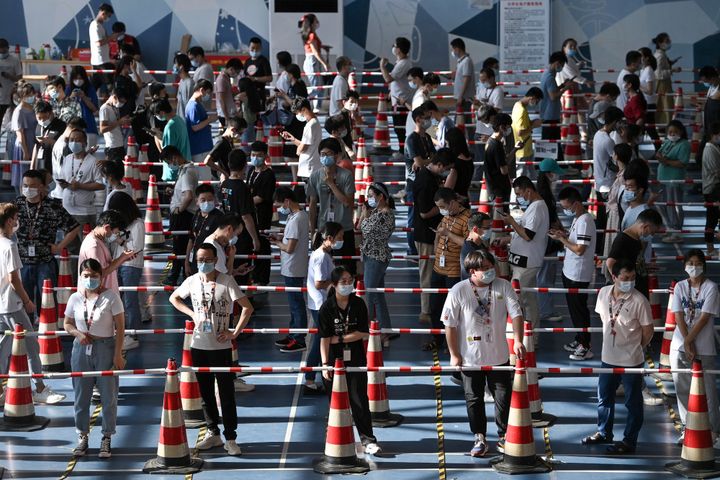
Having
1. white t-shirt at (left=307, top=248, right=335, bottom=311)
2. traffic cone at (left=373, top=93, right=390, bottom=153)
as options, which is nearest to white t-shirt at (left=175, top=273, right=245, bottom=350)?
white t-shirt at (left=307, top=248, right=335, bottom=311)

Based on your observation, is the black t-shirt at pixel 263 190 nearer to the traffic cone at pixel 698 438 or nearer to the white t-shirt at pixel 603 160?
the white t-shirt at pixel 603 160

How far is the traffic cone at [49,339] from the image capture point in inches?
529

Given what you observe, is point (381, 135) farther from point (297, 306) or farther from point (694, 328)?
point (694, 328)

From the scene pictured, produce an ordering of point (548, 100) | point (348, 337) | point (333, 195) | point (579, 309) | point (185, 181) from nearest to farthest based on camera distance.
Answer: point (348, 337) → point (579, 309) → point (333, 195) → point (185, 181) → point (548, 100)

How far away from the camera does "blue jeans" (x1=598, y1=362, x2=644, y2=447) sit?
11.6 metres

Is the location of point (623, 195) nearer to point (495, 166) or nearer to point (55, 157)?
point (495, 166)

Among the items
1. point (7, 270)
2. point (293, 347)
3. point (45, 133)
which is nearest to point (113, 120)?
point (45, 133)

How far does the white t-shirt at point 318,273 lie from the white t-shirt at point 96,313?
7.17 ft

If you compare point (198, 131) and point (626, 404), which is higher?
point (198, 131)

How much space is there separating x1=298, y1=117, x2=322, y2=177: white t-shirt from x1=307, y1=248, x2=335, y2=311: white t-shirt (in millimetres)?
5130

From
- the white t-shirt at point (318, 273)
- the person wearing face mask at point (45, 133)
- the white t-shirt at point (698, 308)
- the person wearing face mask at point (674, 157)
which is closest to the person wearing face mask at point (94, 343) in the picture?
the white t-shirt at point (318, 273)

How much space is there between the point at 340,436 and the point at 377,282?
343 cm

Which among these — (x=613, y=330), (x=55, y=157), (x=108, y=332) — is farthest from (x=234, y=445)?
(x=55, y=157)

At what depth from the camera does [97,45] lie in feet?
88.1
